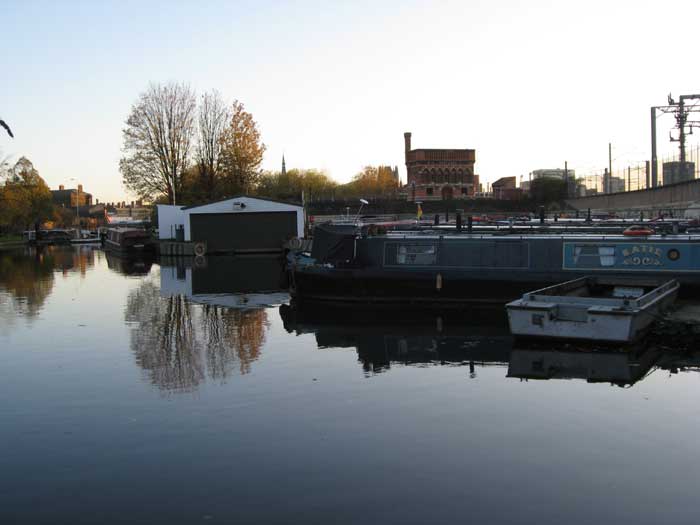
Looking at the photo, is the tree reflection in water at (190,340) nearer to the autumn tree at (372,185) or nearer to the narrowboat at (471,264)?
the narrowboat at (471,264)

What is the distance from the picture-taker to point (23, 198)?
3145 inches

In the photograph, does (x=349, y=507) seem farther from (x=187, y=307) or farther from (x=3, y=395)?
(x=187, y=307)

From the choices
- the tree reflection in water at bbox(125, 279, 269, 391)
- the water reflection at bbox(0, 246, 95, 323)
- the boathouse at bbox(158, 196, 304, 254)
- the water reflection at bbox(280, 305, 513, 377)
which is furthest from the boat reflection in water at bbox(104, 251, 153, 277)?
the water reflection at bbox(280, 305, 513, 377)

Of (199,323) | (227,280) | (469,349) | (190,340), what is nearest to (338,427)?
(469,349)

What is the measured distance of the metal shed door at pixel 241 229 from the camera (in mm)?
45938

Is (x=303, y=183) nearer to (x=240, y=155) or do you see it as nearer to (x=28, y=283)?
(x=240, y=155)

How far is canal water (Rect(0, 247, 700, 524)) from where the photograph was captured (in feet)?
23.7

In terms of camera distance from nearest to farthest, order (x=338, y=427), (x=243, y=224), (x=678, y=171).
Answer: (x=338, y=427)
(x=678, y=171)
(x=243, y=224)

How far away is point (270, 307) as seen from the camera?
2191 cm

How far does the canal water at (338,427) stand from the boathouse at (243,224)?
28098mm

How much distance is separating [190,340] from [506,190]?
2985 inches

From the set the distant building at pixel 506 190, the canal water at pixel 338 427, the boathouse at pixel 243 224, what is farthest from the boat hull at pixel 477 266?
the distant building at pixel 506 190

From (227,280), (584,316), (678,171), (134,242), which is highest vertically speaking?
(678,171)

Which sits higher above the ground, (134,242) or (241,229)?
(241,229)
